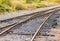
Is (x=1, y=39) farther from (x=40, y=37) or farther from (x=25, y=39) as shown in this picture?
(x=40, y=37)

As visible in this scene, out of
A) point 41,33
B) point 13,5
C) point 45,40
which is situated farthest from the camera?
point 13,5

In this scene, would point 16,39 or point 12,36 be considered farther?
point 12,36

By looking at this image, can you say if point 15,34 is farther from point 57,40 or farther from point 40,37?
Result: point 57,40

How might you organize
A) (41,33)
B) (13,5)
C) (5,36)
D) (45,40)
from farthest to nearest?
(13,5) → (41,33) → (5,36) → (45,40)

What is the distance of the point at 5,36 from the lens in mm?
10875

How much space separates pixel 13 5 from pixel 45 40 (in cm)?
2230

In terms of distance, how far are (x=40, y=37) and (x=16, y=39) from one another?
1.10 m

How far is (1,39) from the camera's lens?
10.1 meters

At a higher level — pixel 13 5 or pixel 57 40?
pixel 57 40

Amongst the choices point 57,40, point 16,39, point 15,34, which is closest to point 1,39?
point 16,39

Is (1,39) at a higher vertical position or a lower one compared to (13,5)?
higher

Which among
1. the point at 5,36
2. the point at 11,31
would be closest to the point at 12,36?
the point at 5,36

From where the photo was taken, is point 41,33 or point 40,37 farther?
point 41,33

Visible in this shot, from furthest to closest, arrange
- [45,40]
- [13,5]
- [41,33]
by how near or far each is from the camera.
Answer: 1. [13,5]
2. [41,33]
3. [45,40]
